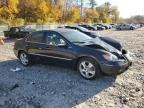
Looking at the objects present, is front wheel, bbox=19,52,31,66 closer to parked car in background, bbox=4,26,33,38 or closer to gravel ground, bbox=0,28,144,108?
gravel ground, bbox=0,28,144,108

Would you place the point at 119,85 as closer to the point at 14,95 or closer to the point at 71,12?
the point at 14,95

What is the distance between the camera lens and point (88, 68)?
752 centimetres

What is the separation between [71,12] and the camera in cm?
6059

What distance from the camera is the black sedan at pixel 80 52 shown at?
7.26m

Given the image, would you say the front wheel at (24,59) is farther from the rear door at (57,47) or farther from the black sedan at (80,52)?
the rear door at (57,47)

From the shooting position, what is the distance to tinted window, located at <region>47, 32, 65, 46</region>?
827cm

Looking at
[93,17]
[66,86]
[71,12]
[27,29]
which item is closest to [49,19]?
[71,12]

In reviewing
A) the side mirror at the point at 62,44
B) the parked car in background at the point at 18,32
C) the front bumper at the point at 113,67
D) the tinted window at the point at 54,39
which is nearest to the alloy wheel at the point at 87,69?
the front bumper at the point at 113,67

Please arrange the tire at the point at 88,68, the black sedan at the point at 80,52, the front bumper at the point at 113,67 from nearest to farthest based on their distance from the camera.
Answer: the front bumper at the point at 113,67, the black sedan at the point at 80,52, the tire at the point at 88,68

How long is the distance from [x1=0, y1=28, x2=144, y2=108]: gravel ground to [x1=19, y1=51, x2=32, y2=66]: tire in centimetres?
57

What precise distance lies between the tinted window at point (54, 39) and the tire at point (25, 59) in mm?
1280

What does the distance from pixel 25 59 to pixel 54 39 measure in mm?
1777

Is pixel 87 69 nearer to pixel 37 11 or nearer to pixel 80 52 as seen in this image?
pixel 80 52

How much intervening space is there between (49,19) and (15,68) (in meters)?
40.2
